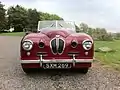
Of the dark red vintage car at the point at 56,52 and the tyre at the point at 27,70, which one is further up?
the dark red vintage car at the point at 56,52

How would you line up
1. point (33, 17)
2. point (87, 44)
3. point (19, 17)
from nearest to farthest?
1. point (87, 44)
2. point (19, 17)
3. point (33, 17)

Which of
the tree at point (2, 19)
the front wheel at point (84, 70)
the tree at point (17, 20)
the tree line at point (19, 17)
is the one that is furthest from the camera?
the tree at point (17, 20)

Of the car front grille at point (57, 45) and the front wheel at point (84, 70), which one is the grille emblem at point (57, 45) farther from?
the front wheel at point (84, 70)

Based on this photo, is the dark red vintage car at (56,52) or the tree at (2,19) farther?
the tree at (2,19)

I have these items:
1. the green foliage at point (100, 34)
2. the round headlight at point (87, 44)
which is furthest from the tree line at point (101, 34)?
the round headlight at point (87, 44)

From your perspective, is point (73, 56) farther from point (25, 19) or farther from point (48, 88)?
point (25, 19)

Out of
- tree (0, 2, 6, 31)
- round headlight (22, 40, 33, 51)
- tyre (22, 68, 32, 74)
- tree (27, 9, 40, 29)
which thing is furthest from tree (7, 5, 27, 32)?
round headlight (22, 40, 33, 51)

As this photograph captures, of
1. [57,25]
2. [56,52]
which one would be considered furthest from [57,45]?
[57,25]

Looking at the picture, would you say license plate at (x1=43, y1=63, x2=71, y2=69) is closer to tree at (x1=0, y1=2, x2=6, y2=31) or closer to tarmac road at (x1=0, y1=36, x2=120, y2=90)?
tarmac road at (x1=0, y1=36, x2=120, y2=90)

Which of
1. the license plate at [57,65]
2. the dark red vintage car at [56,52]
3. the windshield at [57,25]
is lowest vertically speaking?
the license plate at [57,65]

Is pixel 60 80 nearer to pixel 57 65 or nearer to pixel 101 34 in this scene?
pixel 57 65

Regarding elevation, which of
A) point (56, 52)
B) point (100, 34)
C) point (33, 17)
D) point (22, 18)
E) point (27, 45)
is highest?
point (33, 17)

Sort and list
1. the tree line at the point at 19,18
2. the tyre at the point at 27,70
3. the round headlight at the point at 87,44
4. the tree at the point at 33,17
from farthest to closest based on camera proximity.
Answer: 1. the tree at the point at 33,17
2. the tree line at the point at 19,18
3. the tyre at the point at 27,70
4. the round headlight at the point at 87,44

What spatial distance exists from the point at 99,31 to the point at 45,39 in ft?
60.2
